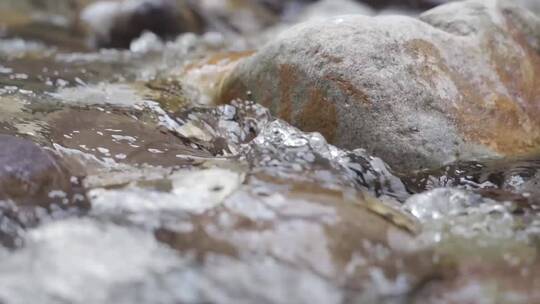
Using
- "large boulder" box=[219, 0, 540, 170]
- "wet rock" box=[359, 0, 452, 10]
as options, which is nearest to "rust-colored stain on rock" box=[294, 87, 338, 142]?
"large boulder" box=[219, 0, 540, 170]

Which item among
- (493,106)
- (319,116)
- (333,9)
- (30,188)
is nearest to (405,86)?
(319,116)

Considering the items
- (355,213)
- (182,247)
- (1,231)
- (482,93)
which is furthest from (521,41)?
(1,231)

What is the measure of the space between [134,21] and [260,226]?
23.6ft

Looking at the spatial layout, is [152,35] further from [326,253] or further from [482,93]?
[326,253]

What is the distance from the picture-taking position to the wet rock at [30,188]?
2.05 m

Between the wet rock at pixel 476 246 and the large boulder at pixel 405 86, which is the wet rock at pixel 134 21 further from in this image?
the wet rock at pixel 476 246

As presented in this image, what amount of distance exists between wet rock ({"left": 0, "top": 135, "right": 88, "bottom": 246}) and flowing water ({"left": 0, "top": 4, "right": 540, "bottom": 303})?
3 cm

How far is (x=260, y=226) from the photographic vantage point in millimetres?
1916

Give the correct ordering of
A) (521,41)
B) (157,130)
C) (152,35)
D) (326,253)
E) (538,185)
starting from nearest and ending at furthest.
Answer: (326,253), (538,185), (157,130), (521,41), (152,35)

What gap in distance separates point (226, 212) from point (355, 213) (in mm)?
495

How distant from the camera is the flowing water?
1.71 m

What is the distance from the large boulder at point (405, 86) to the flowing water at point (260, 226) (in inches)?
7.3

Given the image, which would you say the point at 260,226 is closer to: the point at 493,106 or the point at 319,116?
the point at 319,116

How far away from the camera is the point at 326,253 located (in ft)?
5.94
